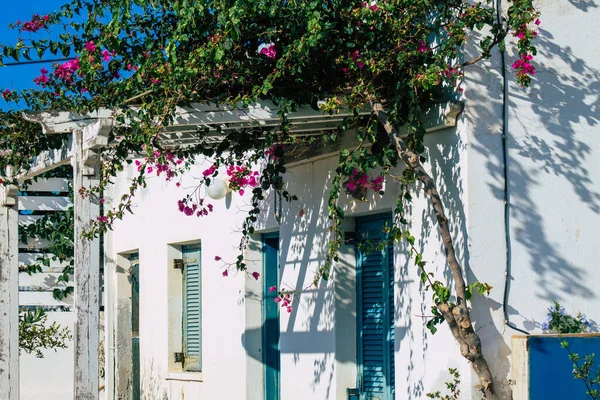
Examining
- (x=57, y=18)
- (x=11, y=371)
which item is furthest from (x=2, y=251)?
(x=57, y=18)

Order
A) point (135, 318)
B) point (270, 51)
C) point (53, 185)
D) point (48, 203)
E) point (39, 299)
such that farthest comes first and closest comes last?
point (135, 318), point (39, 299), point (48, 203), point (53, 185), point (270, 51)

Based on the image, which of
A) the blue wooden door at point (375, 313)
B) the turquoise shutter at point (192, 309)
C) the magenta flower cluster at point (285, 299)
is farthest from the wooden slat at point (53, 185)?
the blue wooden door at point (375, 313)

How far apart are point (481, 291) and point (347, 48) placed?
1.76 metres

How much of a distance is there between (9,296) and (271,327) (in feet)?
8.10

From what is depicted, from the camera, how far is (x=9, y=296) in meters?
9.10

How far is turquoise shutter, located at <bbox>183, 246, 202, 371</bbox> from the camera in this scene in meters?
→ 11.5

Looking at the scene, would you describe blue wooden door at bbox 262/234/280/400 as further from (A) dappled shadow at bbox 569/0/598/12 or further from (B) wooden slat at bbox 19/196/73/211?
(A) dappled shadow at bbox 569/0/598/12

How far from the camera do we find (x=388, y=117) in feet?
22.9

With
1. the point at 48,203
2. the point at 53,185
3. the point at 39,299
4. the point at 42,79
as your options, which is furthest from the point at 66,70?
the point at 39,299

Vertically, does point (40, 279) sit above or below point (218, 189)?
below

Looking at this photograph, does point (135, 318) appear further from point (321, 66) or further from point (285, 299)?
point (321, 66)

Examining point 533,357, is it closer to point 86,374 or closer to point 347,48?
point 347,48

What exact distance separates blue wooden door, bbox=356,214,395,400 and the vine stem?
3.80 feet

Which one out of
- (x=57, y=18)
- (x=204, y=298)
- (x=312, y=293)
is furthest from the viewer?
(x=204, y=298)
